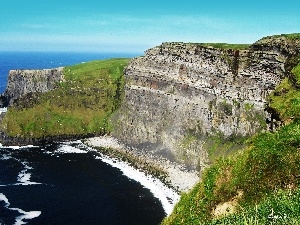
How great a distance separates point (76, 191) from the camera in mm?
94000

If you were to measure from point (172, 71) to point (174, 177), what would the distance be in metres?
32.8

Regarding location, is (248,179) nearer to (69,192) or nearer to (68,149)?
(69,192)

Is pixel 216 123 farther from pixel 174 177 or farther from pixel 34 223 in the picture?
pixel 34 223

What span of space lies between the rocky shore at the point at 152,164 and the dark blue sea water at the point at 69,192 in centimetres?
688

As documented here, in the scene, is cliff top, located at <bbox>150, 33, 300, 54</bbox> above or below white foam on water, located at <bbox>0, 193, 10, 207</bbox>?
above

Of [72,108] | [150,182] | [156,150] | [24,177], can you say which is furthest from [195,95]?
[72,108]

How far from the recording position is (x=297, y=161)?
2747 centimetres

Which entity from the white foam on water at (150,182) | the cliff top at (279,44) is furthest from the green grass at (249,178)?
the cliff top at (279,44)

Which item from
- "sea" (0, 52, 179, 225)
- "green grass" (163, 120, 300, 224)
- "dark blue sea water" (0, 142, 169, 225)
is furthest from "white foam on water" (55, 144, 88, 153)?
"green grass" (163, 120, 300, 224)

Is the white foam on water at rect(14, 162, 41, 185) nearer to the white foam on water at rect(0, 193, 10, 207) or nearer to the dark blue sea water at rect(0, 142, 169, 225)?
the dark blue sea water at rect(0, 142, 169, 225)

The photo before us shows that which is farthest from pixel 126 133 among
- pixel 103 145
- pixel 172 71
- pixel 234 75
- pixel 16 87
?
pixel 16 87

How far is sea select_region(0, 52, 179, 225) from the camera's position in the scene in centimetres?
7844

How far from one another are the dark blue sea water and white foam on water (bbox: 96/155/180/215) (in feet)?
4.91

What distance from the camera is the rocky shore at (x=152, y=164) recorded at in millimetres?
98562
